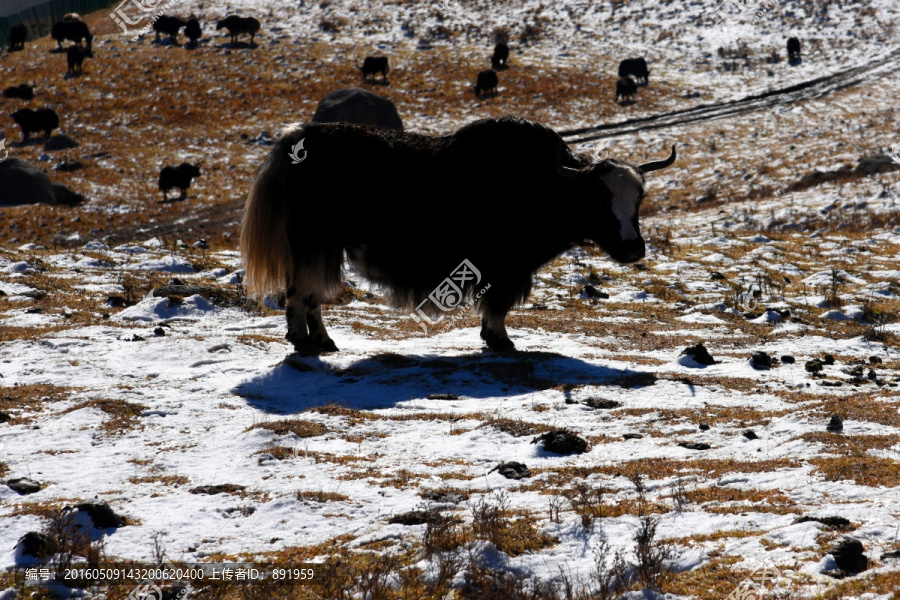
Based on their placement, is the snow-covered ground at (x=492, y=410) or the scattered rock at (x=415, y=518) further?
the scattered rock at (x=415, y=518)

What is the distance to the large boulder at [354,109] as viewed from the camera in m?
29.7

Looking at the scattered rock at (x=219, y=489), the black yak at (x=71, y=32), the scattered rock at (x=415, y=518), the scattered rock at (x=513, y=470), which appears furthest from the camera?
the black yak at (x=71, y=32)

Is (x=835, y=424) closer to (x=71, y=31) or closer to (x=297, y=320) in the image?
(x=297, y=320)

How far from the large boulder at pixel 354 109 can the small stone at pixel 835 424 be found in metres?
25.6

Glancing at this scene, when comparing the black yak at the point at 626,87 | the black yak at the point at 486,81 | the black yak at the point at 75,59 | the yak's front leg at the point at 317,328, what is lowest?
the yak's front leg at the point at 317,328

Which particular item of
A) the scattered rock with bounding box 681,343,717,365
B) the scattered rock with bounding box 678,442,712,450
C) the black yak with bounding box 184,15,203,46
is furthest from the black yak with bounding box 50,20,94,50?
the scattered rock with bounding box 678,442,712,450

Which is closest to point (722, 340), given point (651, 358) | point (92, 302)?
point (651, 358)

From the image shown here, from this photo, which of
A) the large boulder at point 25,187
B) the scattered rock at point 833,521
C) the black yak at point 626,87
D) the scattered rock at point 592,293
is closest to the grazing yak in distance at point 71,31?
the large boulder at point 25,187

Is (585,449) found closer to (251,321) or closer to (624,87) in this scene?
(251,321)

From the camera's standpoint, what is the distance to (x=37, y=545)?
12.5ft

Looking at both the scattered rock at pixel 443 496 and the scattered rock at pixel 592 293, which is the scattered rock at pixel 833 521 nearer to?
the scattered rock at pixel 443 496

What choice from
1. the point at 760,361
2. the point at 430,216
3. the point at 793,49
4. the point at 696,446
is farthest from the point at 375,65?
the point at 696,446

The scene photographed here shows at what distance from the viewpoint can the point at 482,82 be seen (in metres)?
38.2

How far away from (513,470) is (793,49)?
1779 inches
